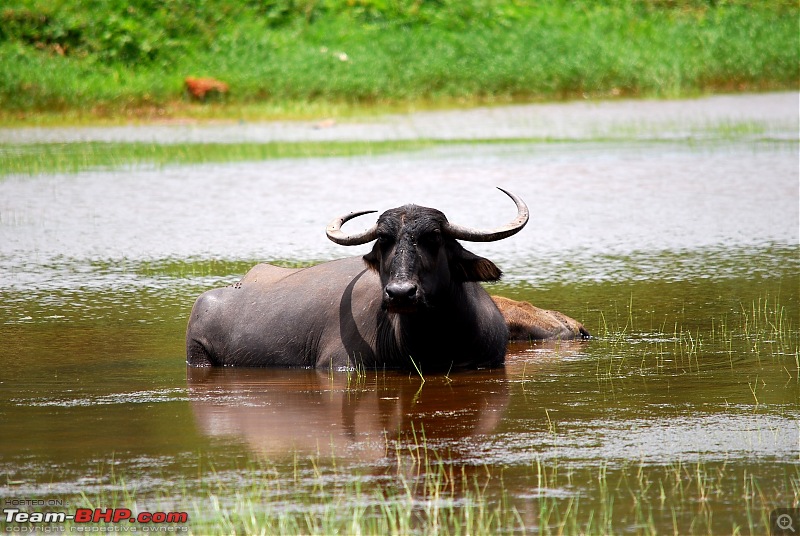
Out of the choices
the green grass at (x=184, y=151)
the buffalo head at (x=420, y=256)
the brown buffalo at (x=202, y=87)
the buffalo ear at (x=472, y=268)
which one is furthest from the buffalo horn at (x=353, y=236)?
the brown buffalo at (x=202, y=87)

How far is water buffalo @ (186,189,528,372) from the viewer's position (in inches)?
316

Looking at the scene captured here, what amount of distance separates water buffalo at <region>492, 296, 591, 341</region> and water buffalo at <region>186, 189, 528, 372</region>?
0.54m

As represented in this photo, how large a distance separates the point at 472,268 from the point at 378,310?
688 millimetres

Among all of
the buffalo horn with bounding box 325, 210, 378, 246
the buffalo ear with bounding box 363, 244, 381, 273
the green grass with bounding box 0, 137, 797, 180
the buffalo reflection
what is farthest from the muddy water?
the green grass with bounding box 0, 137, 797, 180

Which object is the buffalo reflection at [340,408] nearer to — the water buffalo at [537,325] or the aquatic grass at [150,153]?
the water buffalo at [537,325]

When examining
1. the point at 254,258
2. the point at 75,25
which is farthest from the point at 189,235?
the point at 75,25

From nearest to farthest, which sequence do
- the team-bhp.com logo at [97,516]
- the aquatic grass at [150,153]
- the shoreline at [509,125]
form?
1. the team-bhp.com logo at [97,516]
2. the aquatic grass at [150,153]
3. the shoreline at [509,125]

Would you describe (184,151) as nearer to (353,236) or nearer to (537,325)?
(537,325)

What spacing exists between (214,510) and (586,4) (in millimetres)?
30124

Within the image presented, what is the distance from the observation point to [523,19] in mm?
32469

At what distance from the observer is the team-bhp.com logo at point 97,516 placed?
5.09 meters

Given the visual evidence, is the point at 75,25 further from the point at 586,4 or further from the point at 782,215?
the point at 782,215

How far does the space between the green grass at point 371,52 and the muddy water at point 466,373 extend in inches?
404

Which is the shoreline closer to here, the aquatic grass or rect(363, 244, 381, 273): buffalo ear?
the aquatic grass
